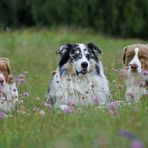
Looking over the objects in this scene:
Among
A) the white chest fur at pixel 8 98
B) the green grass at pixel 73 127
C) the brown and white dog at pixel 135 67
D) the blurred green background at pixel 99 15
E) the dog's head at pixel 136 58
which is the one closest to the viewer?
the green grass at pixel 73 127

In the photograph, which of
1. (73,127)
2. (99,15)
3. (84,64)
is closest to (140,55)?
(84,64)

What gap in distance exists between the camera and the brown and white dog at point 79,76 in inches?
374

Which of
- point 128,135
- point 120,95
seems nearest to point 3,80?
point 120,95

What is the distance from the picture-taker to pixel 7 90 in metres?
9.02

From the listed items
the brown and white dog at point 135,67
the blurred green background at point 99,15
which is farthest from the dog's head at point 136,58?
the blurred green background at point 99,15

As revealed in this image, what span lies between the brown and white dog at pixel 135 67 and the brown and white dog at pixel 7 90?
1.60 metres

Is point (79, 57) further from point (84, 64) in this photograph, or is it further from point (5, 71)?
point (5, 71)

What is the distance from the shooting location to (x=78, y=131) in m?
5.91

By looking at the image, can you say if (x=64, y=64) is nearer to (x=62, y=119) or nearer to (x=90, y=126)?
(x=62, y=119)

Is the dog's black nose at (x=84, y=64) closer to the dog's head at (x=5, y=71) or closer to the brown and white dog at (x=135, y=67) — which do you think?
the brown and white dog at (x=135, y=67)

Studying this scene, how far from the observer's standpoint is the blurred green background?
118ft

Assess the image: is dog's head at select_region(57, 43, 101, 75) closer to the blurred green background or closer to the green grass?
the green grass

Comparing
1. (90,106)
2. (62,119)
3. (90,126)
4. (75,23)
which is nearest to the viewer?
(90,126)

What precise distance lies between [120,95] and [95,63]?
2.03 ft
